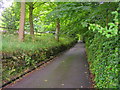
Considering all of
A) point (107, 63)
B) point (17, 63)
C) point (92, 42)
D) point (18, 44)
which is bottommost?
point (17, 63)

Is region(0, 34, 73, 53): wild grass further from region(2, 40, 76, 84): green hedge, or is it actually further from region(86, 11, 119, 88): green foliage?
region(86, 11, 119, 88): green foliage

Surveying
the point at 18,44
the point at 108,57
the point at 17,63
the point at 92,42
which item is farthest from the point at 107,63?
the point at 18,44

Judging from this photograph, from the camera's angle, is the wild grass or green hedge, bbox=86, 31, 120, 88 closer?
green hedge, bbox=86, 31, 120, 88

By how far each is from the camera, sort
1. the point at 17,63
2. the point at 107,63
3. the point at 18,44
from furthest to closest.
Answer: the point at 18,44, the point at 17,63, the point at 107,63

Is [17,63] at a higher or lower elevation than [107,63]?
lower

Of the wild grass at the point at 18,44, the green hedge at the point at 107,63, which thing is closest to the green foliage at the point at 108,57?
the green hedge at the point at 107,63

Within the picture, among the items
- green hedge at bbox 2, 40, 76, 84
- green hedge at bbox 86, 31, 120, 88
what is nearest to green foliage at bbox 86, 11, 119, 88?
green hedge at bbox 86, 31, 120, 88

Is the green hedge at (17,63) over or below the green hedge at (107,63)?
below

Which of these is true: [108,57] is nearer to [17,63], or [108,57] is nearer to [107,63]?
[107,63]

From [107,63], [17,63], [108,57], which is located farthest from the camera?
[17,63]

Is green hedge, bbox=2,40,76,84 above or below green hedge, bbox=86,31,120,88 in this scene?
below

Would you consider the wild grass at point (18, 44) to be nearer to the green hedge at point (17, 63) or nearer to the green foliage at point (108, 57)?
the green hedge at point (17, 63)

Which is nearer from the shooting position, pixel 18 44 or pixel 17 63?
pixel 17 63

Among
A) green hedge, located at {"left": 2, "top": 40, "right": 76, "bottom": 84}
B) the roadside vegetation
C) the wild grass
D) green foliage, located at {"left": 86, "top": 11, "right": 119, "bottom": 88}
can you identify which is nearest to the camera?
green foliage, located at {"left": 86, "top": 11, "right": 119, "bottom": 88}
